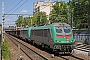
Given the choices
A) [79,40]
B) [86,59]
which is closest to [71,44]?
[86,59]

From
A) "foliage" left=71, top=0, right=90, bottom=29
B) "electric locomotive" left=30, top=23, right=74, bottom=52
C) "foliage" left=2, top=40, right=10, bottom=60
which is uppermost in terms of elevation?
"foliage" left=71, top=0, right=90, bottom=29

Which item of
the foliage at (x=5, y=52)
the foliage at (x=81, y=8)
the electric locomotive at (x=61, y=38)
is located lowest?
the foliage at (x=5, y=52)

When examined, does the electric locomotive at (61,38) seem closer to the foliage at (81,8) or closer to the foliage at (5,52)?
the foliage at (5,52)

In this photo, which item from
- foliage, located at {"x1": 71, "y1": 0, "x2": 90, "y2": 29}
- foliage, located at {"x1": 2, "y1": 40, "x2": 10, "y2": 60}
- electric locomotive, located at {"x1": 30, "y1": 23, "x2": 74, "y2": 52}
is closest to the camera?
foliage, located at {"x1": 2, "y1": 40, "x2": 10, "y2": 60}

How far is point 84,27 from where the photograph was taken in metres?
59.0

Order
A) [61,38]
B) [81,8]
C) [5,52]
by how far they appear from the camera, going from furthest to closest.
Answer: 1. [81,8]
2. [61,38]
3. [5,52]

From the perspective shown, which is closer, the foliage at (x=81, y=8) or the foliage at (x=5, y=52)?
the foliage at (x=5, y=52)

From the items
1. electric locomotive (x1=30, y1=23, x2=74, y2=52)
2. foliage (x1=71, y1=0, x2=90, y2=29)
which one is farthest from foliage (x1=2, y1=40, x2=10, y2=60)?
foliage (x1=71, y1=0, x2=90, y2=29)

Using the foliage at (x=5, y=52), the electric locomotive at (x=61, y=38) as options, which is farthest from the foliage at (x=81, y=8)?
the foliage at (x=5, y=52)

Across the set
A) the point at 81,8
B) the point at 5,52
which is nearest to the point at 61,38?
the point at 5,52

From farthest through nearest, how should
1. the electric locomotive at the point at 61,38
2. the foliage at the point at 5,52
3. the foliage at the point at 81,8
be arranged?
1. the foliage at the point at 81,8
2. the electric locomotive at the point at 61,38
3. the foliage at the point at 5,52

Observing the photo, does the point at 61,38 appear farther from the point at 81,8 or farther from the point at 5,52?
the point at 81,8

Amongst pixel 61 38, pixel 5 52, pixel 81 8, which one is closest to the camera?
pixel 5 52

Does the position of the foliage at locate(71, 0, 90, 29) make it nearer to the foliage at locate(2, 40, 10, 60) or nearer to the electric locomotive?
the electric locomotive
